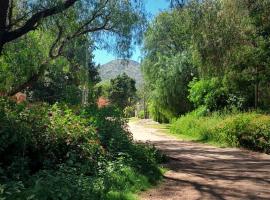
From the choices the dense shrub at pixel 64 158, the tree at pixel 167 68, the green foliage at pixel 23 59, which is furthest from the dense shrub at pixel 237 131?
the tree at pixel 167 68

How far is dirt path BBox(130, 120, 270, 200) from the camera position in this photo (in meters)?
10.9

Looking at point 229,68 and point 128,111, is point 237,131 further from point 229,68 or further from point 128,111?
point 128,111

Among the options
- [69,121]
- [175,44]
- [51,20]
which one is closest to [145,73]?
[175,44]

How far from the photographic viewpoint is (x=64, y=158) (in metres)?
11.2

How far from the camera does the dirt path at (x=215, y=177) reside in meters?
10.9

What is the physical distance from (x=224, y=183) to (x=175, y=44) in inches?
1437

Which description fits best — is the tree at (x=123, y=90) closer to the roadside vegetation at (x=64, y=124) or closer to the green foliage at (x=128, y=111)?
the green foliage at (x=128, y=111)

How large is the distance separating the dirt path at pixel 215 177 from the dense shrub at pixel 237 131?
3.07 ft

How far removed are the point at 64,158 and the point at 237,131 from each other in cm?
1311

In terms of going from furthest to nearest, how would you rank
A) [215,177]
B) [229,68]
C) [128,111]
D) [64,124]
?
1. [128,111]
2. [229,68]
3. [215,177]
4. [64,124]

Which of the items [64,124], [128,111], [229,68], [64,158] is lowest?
[64,158]

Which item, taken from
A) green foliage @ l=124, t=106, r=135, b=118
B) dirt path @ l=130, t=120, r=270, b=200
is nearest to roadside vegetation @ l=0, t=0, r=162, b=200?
dirt path @ l=130, t=120, r=270, b=200

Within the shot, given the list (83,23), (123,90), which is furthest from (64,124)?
(123,90)

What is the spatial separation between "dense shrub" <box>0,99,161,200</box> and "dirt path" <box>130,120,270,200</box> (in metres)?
0.65
